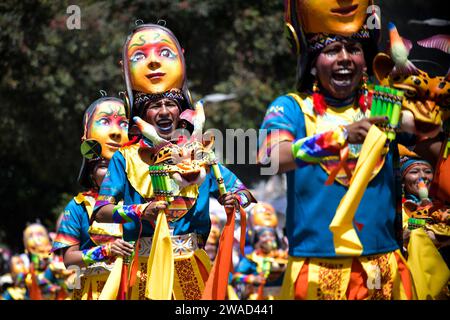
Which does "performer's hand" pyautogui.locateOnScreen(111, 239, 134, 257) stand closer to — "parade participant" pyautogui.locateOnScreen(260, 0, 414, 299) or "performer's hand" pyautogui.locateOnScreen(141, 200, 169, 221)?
"performer's hand" pyautogui.locateOnScreen(141, 200, 169, 221)

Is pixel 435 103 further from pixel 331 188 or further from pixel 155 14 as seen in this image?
pixel 155 14

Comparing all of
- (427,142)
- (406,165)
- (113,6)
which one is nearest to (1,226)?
(113,6)

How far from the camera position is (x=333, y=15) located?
19.8 ft

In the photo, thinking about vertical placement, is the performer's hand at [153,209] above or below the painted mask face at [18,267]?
above

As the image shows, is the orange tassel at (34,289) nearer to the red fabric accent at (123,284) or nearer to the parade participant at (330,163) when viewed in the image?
the red fabric accent at (123,284)

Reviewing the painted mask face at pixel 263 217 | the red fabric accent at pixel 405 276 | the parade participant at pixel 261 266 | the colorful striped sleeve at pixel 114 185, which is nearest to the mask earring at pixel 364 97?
the red fabric accent at pixel 405 276

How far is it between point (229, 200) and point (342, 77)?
1156mm

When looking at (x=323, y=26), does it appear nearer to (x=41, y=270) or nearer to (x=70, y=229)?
(x=70, y=229)

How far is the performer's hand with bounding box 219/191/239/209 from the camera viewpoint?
6.67 m

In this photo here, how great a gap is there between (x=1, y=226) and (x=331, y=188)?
17705mm

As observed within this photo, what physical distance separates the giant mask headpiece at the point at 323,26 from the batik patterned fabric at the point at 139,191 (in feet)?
3.85

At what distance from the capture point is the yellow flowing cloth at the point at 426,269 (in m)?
6.23

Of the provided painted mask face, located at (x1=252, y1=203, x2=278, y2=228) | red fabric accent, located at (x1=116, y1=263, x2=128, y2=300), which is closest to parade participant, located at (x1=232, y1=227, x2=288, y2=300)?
painted mask face, located at (x1=252, y1=203, x2=278, y2=228)

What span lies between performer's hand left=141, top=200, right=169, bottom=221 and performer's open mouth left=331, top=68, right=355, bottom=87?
1.34 meters
